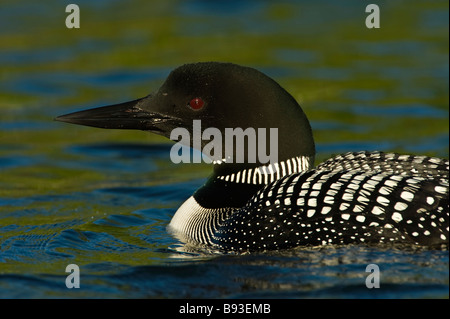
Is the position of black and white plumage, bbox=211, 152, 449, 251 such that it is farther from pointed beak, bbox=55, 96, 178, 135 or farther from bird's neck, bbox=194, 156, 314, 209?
pointed beak, bbox=55, 96, 178, 135

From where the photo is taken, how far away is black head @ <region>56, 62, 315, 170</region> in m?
5.16

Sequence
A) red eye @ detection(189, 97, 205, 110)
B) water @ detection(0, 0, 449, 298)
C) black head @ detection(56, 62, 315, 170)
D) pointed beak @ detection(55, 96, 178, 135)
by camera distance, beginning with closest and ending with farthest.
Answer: water @ detection(0, 0, 449, 298)
black head @ detection(56, 62, 315, 170)
red eye @ detection(189, 97, 205, 110)
pointed beak @ detection(55, 96, 178, 135)

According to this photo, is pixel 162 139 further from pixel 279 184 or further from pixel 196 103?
pixel 279 184

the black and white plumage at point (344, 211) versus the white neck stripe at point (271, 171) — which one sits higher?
the white neck stripe at point (271, 171)

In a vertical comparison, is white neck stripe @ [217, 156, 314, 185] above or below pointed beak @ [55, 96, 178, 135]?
below

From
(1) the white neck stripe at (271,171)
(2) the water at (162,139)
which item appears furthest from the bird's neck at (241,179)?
(2) the water at (162,139)

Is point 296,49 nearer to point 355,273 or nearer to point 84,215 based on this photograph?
point 84,215

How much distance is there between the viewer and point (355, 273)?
4.43 m

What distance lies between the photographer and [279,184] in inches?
197

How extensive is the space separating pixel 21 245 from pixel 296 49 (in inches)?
222

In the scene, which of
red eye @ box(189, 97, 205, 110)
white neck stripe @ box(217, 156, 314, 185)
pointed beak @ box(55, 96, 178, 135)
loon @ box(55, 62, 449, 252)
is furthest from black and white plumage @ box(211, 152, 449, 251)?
pointed beak @ box(55, 96, 178, 135)

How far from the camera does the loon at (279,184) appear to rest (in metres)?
4.61

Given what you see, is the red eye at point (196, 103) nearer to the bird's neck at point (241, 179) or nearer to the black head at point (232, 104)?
the black head at point (232, 104)

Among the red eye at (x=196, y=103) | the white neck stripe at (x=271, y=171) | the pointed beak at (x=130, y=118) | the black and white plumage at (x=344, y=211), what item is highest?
the red eye at (x=196, y=103)
